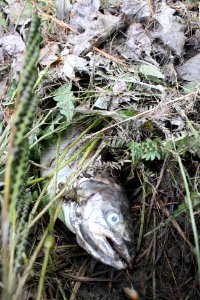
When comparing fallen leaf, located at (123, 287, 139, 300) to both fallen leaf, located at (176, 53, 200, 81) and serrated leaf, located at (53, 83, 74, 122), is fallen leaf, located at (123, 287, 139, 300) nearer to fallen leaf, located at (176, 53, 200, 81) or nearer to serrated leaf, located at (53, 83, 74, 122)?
serrated leaf, located at (53, 83, 74, 122)

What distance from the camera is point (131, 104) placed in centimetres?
→ 236

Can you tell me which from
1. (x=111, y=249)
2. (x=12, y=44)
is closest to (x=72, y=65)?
(x=12, y=44)

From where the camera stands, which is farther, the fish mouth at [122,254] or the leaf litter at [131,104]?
the leaf litter at [131,104]

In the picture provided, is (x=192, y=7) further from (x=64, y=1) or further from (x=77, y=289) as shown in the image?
(x=77, y=289)

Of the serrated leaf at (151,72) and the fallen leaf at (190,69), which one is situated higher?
the serrated leaf at (151,72)

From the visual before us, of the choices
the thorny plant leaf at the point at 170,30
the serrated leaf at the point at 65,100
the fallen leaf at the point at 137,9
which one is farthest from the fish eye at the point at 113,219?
the fallen leaf at the point at 137,9

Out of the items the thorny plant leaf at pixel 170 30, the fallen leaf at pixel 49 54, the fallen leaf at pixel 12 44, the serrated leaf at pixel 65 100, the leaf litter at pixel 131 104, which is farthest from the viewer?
the fallen leaf at pixel 12 44

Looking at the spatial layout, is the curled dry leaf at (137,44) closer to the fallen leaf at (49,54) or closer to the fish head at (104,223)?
the fallen leaf at (49,54)

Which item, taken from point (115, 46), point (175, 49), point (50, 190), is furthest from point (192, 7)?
→ point (50, 190)

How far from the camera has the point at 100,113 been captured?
225cm

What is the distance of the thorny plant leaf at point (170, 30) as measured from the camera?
2687 mm

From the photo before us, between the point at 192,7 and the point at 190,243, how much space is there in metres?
1.89

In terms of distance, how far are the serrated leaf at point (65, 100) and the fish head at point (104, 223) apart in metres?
0.49

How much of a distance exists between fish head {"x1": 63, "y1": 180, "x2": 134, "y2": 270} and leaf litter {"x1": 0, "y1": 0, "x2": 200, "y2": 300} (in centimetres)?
15
